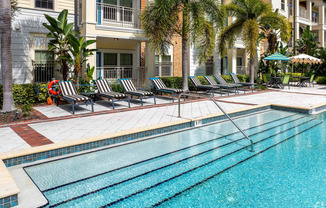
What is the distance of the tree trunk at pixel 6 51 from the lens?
353 inches

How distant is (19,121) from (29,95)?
3.73 meters

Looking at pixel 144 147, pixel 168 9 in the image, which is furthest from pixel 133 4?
pixel 144 147

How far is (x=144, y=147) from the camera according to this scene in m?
6.58

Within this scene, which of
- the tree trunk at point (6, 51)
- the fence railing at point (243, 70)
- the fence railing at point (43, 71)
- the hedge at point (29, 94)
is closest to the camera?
the tree trunk at point (6, 51)

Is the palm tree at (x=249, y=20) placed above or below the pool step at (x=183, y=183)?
above

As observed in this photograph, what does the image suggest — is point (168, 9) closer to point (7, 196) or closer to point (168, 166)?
point (168, 166)

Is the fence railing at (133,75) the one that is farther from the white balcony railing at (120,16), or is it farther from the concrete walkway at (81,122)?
the concrete walkway at (81,122)

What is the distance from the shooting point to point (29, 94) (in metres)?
12.1

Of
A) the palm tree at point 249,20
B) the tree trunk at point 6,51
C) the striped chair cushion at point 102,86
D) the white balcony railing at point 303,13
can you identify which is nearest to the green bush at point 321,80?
the palm tree at point 249,20

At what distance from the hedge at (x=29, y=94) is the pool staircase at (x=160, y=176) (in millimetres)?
8293

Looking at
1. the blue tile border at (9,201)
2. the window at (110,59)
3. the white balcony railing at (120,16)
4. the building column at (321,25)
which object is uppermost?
the building column at (321,25)

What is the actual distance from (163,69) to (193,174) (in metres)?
15.1

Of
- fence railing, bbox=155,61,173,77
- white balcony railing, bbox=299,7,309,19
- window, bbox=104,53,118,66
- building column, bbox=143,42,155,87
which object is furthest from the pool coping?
white balcony railing, bbox=299,7,309,19

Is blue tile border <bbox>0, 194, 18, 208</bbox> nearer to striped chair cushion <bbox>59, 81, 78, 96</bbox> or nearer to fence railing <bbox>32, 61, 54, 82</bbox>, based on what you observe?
striped chair cushion <bbox>59, 81, 78, 96</bbox>
